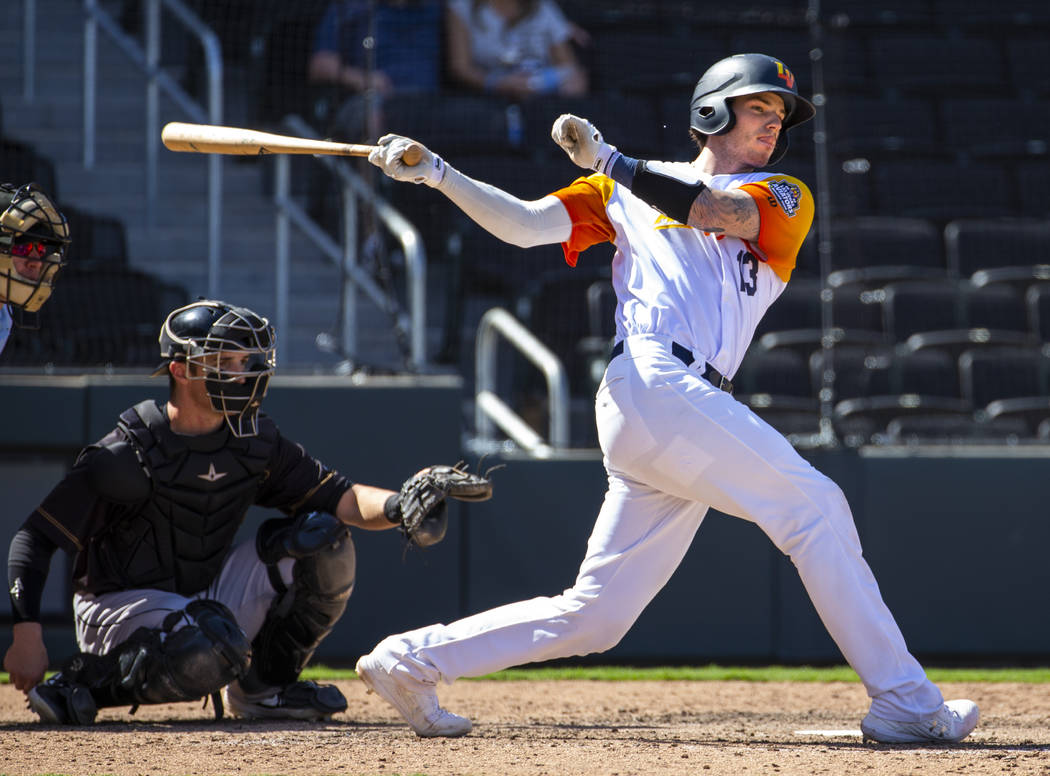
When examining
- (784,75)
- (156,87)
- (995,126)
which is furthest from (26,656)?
(995,126)

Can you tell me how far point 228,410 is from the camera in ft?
11.6

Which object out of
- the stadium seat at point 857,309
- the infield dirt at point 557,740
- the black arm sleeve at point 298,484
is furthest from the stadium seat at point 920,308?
the black arm sleeve at point 298,484

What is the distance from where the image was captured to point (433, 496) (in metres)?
3.43

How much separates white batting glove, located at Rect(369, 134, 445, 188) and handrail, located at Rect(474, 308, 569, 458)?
2231 millimetres

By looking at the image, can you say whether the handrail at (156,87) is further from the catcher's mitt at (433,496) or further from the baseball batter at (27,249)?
the catcher's mitt at (433,496)

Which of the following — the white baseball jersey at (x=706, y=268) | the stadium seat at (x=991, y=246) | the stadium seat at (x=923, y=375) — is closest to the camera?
the white baseball jersey at (x=706, y=268)

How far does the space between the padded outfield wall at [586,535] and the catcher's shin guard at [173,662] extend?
1537 mm

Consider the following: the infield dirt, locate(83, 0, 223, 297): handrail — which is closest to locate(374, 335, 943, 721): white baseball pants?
the infield dirt

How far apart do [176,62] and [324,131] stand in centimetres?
180

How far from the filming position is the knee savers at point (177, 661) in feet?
11.1

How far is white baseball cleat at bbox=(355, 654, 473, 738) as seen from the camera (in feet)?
10.5

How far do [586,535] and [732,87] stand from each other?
2443 mm

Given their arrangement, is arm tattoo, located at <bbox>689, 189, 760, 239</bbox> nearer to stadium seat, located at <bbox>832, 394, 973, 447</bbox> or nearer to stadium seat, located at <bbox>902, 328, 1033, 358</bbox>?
stadium seat, located at <bbox>832, 394, 973, 447</bbox>

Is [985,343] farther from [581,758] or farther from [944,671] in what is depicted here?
[581,758]
